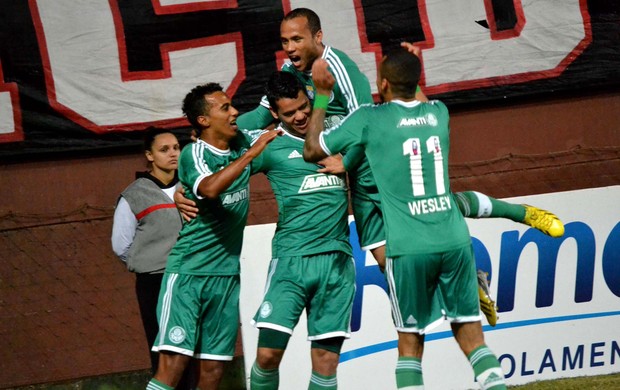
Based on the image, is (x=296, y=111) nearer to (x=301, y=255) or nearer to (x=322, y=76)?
(x=322, y=76)

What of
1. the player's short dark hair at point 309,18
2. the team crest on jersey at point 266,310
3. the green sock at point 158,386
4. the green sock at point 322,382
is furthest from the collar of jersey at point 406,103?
the green sock at point 158,386

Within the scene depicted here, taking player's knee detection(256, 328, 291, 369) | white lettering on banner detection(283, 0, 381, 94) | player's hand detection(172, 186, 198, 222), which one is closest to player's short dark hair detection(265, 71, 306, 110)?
player's hand detection(172, 186, 198, 222)

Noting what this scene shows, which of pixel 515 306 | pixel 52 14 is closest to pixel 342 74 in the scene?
pixel 515 306

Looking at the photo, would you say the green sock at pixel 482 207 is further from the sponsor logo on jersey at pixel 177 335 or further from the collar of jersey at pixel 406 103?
the sponsor logo on jersey at pixel 177 335

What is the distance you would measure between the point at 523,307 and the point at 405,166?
3013 mm

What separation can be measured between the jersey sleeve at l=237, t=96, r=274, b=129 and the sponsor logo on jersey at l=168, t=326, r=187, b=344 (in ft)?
4.88

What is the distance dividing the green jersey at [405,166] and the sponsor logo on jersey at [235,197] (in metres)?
0.85

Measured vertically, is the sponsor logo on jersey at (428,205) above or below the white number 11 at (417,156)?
below

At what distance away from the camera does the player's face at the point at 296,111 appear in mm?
6379

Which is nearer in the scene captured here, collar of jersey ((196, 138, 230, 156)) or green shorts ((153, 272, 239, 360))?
green shorts ((153, 272, 239, 360))

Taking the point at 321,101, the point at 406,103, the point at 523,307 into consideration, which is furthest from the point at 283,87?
the point at 523,307

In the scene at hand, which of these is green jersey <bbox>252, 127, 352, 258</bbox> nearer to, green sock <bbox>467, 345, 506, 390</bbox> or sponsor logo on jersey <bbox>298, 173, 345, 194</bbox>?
sponsor logo on jersey <bbox>298, 173, 345, 194</bbox>

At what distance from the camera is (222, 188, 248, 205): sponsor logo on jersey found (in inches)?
249

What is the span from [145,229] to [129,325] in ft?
6.06
